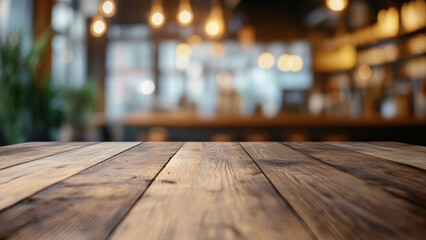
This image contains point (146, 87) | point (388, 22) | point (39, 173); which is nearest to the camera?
point (39, 173)

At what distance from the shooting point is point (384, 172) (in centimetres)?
86

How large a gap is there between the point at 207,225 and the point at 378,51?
6.06m

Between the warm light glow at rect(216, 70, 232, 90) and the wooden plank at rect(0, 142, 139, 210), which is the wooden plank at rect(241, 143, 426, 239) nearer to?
the wooden plank at rect(0, 142, 139, 210)

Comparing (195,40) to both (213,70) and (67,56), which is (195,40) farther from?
(67,56)

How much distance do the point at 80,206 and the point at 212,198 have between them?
225mm

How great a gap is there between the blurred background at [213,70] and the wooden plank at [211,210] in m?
2.91

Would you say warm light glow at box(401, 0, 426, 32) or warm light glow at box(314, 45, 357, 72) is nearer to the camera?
warm light glow at box(401, 0, 426, 32)

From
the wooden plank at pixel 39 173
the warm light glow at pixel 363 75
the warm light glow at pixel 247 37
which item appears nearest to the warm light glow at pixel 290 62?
the warm light glow at pixel 247 37

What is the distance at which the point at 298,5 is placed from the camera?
23.2ft

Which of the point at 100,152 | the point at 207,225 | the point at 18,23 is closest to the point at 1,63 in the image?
the point at 18,23

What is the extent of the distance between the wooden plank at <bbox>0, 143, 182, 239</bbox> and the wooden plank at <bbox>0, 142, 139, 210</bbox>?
1.3 inches

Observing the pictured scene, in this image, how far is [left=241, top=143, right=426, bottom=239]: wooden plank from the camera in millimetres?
465

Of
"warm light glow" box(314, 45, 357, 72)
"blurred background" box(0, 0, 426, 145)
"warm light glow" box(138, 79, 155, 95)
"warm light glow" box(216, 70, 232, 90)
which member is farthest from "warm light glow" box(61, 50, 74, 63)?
"warm light glow" box(314, 45, 357, 72)

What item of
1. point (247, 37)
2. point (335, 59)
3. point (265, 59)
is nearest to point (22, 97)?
point (265, 59)
